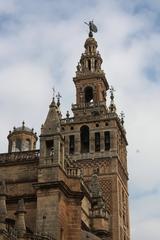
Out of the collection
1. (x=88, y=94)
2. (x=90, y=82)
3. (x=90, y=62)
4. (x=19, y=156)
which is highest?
(x=90, y=62)

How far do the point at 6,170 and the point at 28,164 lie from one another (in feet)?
4.50

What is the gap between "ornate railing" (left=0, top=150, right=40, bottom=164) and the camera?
33.9m

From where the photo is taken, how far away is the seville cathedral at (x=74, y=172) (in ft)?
103

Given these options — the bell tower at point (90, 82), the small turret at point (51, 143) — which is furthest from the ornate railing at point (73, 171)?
the bell tower at point (90, 82)

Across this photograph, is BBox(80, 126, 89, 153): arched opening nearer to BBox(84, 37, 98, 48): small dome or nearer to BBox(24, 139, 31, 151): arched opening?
A: BBox(84, 37, 98, 48): small dome

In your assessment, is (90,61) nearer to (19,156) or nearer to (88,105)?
(88,105)

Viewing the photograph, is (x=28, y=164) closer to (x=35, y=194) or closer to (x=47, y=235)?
(x=35, y=194)

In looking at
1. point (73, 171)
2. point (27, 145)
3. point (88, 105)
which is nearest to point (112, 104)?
point (88, 105)

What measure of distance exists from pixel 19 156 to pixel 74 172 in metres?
3.31

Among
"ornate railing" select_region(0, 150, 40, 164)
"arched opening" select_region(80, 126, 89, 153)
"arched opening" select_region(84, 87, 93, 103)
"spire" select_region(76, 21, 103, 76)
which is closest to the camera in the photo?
"ornate railing" select_region(0, 150, 40, 164)

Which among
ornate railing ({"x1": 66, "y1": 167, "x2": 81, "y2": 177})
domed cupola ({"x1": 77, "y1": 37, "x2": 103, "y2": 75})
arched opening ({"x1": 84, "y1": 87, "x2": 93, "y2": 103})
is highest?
domed cupola ({"x1": 77, "y1": 37, "x2": 103, "y2": 75})

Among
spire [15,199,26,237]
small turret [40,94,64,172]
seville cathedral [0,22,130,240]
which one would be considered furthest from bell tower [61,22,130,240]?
spire [15,199,26,237]

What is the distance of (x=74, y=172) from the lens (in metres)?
34.1

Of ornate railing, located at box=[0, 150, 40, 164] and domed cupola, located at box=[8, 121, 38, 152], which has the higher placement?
domed cupola, located at box=[8, 121, 38, 152]
